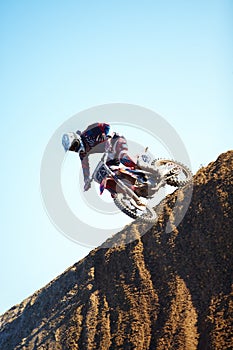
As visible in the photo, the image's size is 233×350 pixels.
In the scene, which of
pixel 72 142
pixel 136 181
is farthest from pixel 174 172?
pixel 72 142

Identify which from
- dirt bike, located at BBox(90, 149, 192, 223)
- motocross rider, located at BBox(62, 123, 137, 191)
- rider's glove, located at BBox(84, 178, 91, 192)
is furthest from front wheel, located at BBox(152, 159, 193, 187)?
rider's glove, located at BBox(84, 178, 91, 192)

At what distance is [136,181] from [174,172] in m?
2.21

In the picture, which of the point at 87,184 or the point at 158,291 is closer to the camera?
the point at 158,291

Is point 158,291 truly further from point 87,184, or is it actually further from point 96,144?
point 96,144

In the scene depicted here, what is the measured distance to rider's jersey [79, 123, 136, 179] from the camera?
17.0 metres

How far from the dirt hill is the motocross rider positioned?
3.03 metres

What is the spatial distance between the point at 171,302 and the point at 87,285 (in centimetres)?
429

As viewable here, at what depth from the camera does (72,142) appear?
1727cm

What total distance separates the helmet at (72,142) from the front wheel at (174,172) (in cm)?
297

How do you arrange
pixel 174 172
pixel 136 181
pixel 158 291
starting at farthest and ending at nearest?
pixel 174 172 → pixel 136 181 → pixel 158 291

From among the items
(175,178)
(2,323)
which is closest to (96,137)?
(175,178)

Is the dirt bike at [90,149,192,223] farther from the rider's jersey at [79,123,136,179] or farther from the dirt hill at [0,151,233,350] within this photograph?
the dirt hill at [0,151,233,350]

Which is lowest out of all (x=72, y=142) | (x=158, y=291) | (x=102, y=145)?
(x=158, y=291)

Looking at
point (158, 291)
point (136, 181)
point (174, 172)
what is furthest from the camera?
point (174, 172)
